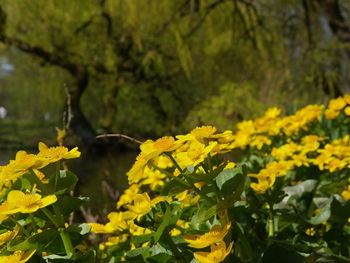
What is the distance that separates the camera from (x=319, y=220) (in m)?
1.01

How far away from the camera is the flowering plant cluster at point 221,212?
28.0 inches

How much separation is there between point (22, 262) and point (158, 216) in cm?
27

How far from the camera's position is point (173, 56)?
9984mm

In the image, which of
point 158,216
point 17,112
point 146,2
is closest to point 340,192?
point 158,216

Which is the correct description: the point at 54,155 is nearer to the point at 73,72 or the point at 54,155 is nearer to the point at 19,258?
the point at 19,258

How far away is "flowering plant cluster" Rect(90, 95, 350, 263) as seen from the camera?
0.71 m

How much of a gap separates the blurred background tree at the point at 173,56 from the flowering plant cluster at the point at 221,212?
368cm

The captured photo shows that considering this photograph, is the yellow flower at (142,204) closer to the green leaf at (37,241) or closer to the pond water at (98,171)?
the green leaf at (37,241)

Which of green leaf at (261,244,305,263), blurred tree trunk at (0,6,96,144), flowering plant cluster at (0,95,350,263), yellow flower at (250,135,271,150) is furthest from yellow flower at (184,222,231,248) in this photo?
blurred tree trunk at (0,6,96,144)

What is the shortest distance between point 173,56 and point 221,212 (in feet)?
30.9

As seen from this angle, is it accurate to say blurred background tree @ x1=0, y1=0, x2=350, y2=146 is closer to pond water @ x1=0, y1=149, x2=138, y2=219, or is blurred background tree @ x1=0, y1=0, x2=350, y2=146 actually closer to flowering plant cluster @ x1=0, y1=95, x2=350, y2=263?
pond water @ x1=0, y1=149, x2=138, y2=219

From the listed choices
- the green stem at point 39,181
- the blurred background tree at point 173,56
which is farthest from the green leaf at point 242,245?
the blurred background tree at point 173,56

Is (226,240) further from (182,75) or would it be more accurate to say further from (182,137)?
(182,75)

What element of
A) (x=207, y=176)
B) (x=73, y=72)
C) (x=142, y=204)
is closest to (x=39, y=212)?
(x=142, y=204)
